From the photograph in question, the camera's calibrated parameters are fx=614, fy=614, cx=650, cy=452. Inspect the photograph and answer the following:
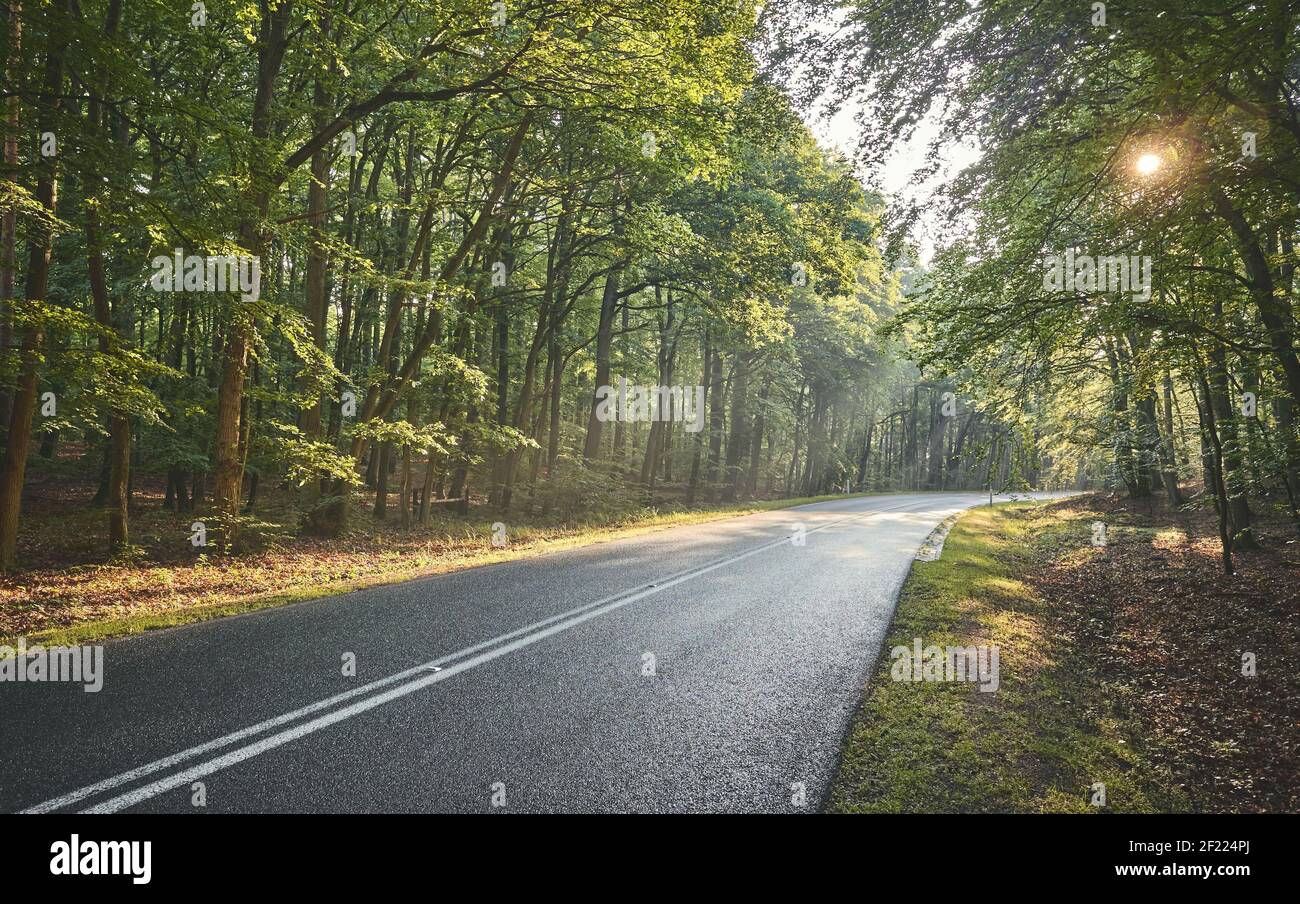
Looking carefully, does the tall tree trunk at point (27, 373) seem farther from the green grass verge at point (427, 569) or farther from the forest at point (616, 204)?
the green grass verge at point (427, 569)

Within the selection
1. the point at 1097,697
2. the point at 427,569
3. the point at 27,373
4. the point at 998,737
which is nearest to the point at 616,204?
the point at 427,569

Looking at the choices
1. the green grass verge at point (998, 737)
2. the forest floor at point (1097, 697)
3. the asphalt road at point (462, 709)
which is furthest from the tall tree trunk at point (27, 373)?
the forest floor at point (1097, 697)

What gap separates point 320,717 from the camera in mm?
3934

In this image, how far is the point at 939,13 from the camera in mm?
7215

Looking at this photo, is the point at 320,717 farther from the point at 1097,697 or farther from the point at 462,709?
the point at 1097,697

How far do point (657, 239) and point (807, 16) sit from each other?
6.69 meters

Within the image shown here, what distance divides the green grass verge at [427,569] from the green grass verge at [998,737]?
247 inches

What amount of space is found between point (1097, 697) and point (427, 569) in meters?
8.44

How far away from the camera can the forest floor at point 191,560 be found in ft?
21.7

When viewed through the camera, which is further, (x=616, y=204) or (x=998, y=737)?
(x=616, y=204)

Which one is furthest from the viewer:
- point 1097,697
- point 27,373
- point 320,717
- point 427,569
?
point 427,569

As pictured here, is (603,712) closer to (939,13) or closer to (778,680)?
(778,680)

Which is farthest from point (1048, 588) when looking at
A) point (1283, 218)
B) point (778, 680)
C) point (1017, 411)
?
point (778, 680)

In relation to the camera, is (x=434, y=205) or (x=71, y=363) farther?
(x=434, y=205)
